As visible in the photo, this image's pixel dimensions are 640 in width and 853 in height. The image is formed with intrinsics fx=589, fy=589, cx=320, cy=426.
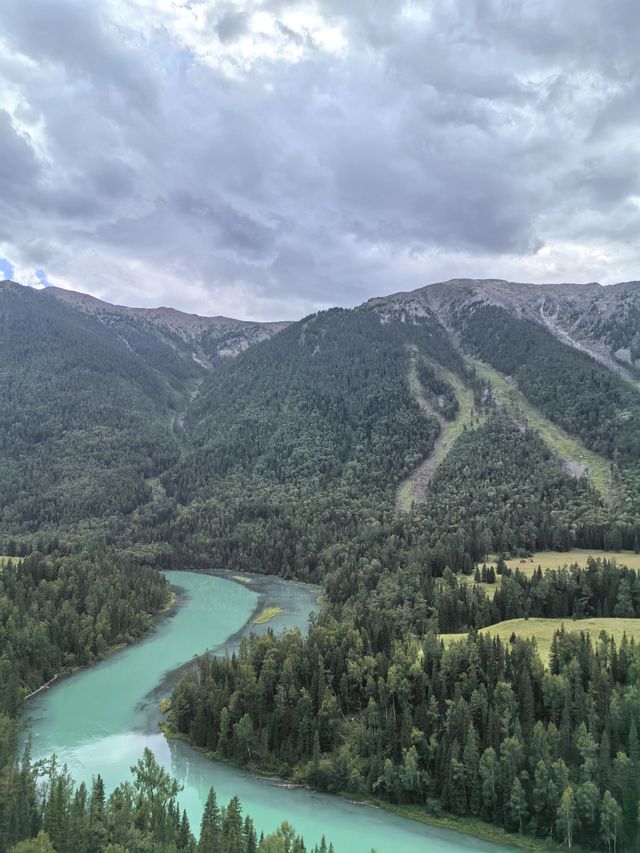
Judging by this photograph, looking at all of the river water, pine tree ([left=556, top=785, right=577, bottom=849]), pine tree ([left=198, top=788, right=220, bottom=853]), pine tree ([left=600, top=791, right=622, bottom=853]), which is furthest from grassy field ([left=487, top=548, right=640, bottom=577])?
pine tree ([left=198, top=788, right=220, bottom=853])

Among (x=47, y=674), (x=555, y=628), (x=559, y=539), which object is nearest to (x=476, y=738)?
(x=555, y=628)

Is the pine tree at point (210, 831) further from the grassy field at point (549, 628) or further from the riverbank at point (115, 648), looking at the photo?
the riverbank at point (115, 648)

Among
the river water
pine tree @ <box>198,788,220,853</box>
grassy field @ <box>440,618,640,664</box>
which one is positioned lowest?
the river water

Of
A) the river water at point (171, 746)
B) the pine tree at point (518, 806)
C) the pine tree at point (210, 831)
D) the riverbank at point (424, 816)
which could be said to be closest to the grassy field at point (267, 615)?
the river water at point (171, 746)

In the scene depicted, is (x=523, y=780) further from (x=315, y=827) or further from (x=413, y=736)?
(x=315, y=827)

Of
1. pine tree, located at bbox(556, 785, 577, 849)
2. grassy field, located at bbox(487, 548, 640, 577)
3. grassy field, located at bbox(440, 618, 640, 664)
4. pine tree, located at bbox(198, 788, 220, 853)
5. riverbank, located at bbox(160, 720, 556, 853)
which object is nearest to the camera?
pine tree, located at bbox(198, 788, 220, 853)

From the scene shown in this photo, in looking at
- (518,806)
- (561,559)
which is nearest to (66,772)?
(518,806)

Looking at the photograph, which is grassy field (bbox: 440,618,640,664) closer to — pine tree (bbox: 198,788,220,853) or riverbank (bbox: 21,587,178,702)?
pine tree (bbox: 198,788,220,853)

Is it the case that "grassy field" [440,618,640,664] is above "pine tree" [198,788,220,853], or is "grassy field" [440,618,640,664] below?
above
